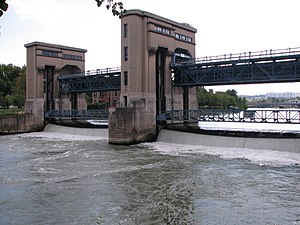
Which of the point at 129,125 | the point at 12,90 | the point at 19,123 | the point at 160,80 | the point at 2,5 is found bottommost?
the point at 19,123

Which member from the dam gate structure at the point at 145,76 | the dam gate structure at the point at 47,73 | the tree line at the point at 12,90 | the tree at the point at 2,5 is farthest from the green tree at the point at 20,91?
the tree at the point at 2,5

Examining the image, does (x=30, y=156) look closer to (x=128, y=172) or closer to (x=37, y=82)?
(x=128, y=172)

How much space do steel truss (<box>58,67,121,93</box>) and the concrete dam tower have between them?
8.20 m

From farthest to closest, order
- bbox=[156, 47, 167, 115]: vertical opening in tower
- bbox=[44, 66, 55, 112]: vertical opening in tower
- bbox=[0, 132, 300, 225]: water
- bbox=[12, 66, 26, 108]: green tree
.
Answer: bbox=[12, 66, 26, 108]: green tree → bbox=[44, 66, 55, 112]: vertical opening in tower → bbox=[156, 47, 167, 115]: vertical opening in tower → bbox=[0, 132, 300, 225]: water

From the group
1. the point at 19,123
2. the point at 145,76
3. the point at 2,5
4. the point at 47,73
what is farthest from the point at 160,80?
the point at 2,5

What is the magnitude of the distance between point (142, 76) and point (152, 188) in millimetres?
21635

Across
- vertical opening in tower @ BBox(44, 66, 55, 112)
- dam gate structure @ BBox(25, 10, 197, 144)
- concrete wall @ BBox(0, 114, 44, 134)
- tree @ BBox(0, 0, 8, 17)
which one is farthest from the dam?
tree @ BBox(0, 0, 8, 17)

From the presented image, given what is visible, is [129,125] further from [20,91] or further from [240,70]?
[20,91]

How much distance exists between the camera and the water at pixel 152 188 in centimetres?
1335

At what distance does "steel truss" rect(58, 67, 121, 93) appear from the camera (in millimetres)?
48594

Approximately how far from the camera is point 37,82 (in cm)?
5606

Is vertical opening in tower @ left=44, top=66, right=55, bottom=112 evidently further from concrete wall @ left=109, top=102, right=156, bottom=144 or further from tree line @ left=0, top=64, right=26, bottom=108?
tree line @ left=0, top=64, right=26, bottom=108

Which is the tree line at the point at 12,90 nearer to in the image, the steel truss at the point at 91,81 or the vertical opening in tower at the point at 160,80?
the steel truss at the point at 91,81

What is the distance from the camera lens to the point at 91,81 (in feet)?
176
